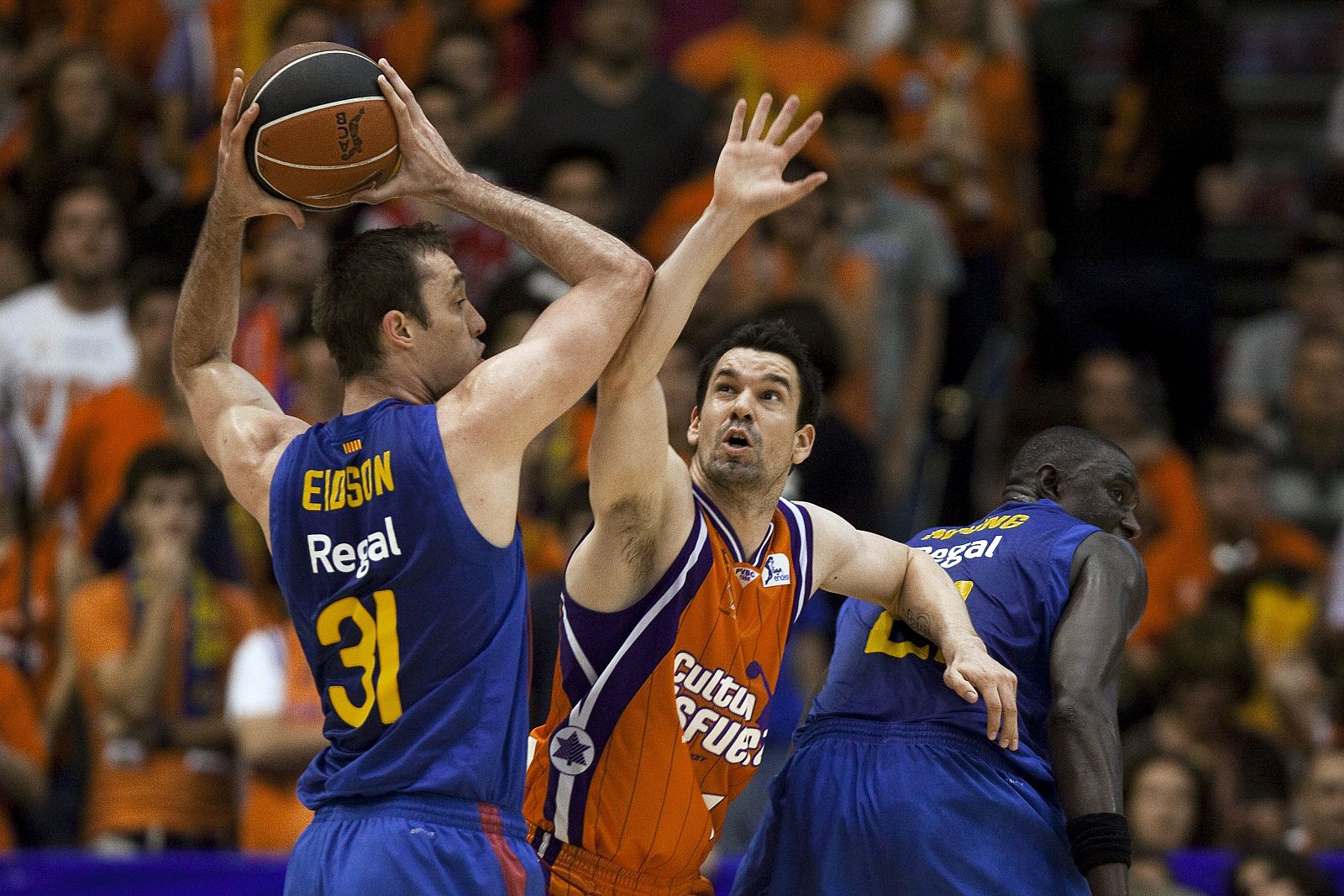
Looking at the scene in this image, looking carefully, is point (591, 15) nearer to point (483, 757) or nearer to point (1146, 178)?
point (1146, 178)

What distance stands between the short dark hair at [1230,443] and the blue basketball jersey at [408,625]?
6975mm

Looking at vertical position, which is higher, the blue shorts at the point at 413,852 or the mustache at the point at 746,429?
the mustache at the point at 746,429

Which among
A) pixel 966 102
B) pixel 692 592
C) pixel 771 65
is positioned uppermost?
pixel 771 65

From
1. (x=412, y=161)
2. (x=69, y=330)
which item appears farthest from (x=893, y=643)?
(x=69, y=330)

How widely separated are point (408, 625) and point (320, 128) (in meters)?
1.40

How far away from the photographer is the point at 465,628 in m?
5.05

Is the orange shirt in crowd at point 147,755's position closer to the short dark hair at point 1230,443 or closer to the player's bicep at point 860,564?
the player's bicep at point 860,564

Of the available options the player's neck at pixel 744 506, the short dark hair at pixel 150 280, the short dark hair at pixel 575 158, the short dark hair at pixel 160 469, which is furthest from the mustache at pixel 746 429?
the short dark hair at pixel 150 280

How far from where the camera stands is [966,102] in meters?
12.2

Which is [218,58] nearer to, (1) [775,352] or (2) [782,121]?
(1) [775,352]

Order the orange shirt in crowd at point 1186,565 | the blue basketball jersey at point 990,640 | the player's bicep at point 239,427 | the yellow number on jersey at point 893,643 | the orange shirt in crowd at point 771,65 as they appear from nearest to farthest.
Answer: the player's bicep at point 239,427 → the blue basketball jersey at point 990,640 → the yellow number on jersey at point 893,643 → the orange shirt in crowd at point 1186,565 → the orange shirt in crowd at point 771,65

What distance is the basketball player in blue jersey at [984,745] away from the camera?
5430 mm

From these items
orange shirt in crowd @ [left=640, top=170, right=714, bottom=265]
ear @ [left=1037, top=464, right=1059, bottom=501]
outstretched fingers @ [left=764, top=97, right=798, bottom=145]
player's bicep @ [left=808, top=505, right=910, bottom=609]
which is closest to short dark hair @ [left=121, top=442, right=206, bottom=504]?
orange shirt in crowd @ [left=640, top=170, right=714, bottom=265]

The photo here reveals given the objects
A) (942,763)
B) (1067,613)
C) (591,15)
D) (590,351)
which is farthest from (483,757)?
(591,15)
